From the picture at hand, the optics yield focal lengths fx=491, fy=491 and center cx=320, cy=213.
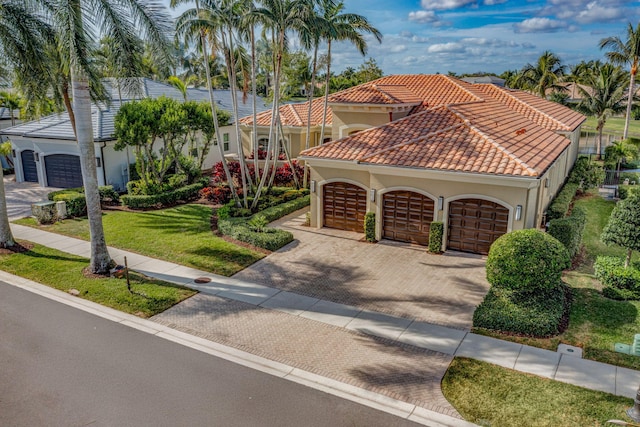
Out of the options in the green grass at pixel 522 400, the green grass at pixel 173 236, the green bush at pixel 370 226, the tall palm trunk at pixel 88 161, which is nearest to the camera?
the green grass at pixel 522 400

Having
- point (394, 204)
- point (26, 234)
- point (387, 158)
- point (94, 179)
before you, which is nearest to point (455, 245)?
point (394, 204)

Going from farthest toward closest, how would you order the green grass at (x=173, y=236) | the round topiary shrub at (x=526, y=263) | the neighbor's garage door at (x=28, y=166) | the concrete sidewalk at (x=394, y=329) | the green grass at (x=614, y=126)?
the green grass at (x=614, y=126) < the neighbor's garage door at (x=28, y=166) < the green grass at (x=173, y=236) < the round topiary shrub at (x=526, y=263) < the concrete sidewalk at (x=394, y=329)

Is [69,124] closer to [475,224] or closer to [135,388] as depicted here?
[135,388]

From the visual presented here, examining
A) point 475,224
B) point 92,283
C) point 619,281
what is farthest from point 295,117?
point 619,281

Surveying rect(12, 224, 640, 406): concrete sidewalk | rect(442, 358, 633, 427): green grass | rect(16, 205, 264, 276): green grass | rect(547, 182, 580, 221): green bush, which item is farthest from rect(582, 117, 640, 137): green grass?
rect(442, 358, 633, 427): green grass

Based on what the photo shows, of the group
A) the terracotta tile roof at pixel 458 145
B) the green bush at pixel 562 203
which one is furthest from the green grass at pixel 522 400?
the green bush at pixel 562 203

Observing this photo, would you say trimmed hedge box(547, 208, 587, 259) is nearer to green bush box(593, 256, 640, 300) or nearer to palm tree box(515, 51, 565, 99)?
green bush box(593, 256, 640, 300)

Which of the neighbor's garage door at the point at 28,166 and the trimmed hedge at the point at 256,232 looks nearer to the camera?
the trimmed hedge at the point at 256,232

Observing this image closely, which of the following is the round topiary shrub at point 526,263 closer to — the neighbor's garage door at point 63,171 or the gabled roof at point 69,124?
the gabled roof at point 69,124
